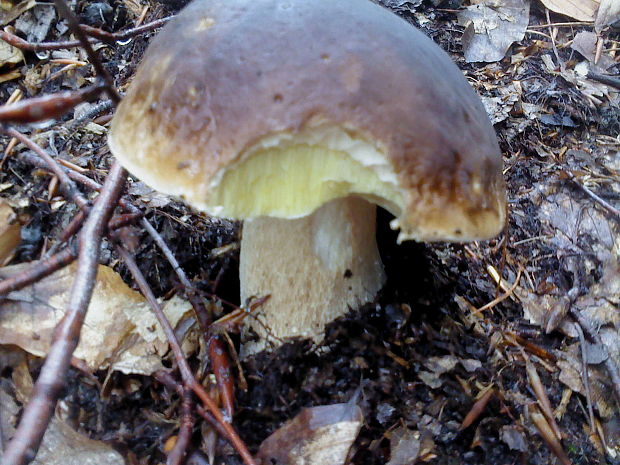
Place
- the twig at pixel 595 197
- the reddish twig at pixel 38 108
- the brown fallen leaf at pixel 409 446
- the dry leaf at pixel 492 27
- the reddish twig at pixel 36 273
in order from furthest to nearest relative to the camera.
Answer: the dry leaf at pixel 492 27 → the twig at pixel 595 197 → the brown fallen leaf at pixel 409 446 → the reddish twig at pixel 36 273 → the reddish twig at pixel 38 108

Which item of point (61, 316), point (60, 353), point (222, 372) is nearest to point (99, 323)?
point (61, 316)

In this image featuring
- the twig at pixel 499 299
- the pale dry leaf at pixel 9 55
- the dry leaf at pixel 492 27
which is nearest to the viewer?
the twig at pixel 499 299

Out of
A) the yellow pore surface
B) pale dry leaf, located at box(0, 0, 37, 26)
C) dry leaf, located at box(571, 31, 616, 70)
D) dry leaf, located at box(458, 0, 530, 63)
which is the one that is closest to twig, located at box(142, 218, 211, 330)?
the yellow pore surface

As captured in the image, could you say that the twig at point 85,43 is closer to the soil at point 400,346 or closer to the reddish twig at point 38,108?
the reddish twig at point 38,108

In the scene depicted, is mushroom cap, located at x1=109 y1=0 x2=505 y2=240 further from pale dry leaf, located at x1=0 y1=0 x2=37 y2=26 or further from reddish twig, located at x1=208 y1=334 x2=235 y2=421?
pale dry leaf, located at x1=0 y1=0 x2=37 y2=26

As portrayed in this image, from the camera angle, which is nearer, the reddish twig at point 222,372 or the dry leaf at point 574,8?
the reddish twig at point 222,372

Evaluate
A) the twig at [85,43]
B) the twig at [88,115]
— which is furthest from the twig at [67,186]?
the twig at [88,115]
